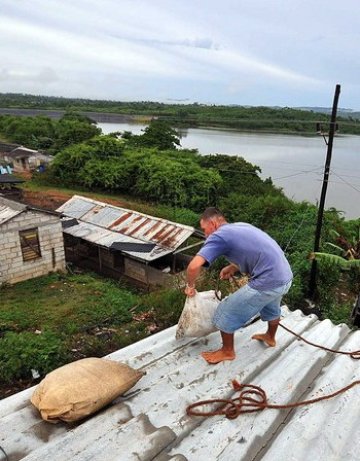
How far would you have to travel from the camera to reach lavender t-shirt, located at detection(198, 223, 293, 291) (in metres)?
2.64

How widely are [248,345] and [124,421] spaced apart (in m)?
1.29

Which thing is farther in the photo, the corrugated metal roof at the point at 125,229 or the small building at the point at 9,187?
the small building at the point at 9,187

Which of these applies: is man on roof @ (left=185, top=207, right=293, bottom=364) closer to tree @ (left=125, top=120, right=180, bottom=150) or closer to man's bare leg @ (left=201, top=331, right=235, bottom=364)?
man's bare leg @ (left=201, top=331, right=235, bottom=364)

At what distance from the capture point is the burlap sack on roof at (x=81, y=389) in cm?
205

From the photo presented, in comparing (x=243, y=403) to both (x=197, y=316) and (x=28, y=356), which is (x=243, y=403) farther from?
(x=28, y=356)

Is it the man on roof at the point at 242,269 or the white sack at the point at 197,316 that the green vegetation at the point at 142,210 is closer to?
the white sack at the point at 197,316

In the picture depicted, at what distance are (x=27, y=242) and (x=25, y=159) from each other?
21.0 metres

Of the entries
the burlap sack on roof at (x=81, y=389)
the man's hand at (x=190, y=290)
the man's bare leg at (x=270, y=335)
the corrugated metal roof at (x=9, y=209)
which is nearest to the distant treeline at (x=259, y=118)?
the man's bare leg at (x=270, y=335)

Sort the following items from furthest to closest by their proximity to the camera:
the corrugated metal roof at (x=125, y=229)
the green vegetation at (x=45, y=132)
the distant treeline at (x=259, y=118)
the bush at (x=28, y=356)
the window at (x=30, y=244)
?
the green vegetation at (x=45, y=132) → the distant treeline at (x=259, y=118) → the corrugated metal roof at (x=125, y=229) → the window at (x=30, y=244) → the bush at (x=28, y=356)

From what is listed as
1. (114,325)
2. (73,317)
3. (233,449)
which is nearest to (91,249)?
(73,317)

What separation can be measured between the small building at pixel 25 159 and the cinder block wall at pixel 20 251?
1962 cm

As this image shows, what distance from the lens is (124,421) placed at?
6.99 ft

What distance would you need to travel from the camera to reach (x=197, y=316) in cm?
291

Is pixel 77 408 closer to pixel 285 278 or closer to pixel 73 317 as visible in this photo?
pixel 285 278
